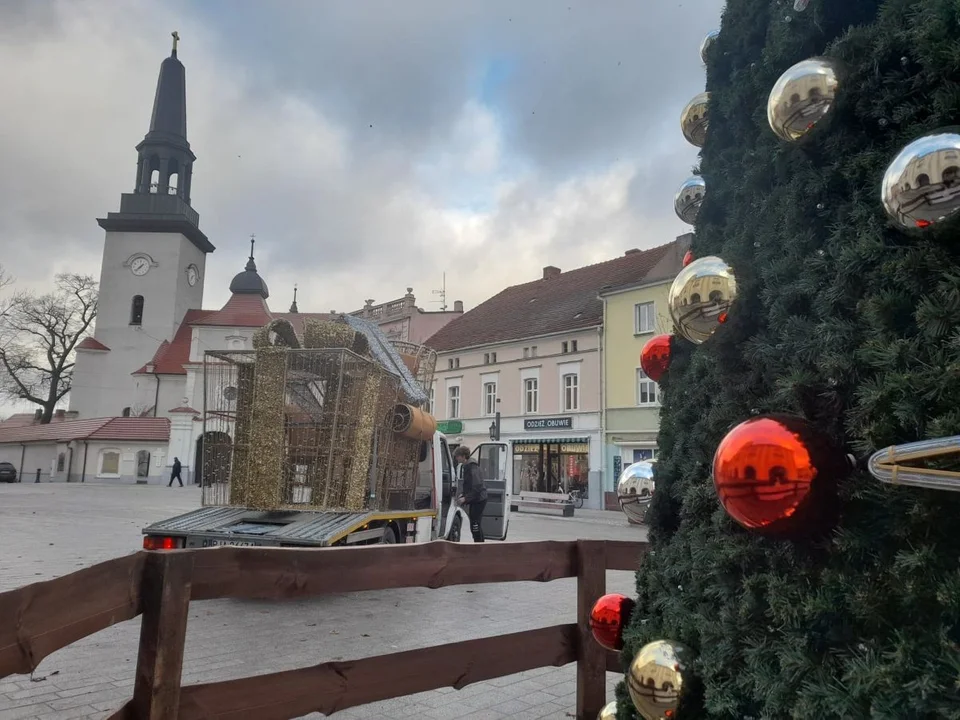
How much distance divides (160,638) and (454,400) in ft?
114

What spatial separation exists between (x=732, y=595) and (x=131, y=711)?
1.89 m

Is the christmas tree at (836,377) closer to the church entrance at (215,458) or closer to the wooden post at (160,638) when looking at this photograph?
the wooden post at (160,638)

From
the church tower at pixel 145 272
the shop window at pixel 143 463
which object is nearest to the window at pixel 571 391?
the shop window at pixel 143 463

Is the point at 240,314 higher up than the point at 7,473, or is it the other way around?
the point at 240,314

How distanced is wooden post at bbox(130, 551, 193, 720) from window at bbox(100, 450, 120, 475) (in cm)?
4526

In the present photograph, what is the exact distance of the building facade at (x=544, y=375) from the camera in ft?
98.9

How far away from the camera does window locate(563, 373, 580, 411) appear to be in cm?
3086

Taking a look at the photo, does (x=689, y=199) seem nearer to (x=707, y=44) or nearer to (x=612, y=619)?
(x=707, y=44)

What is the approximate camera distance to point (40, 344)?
51.4 m

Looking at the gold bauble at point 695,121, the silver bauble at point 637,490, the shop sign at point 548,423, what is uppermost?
the shop sign at point 548,423

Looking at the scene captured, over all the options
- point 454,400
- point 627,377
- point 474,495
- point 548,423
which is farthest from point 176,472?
point 474,495

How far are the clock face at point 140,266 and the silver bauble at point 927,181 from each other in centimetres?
5757

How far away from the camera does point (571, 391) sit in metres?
31.2

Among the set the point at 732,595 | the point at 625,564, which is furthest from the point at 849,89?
the point at 625,564
